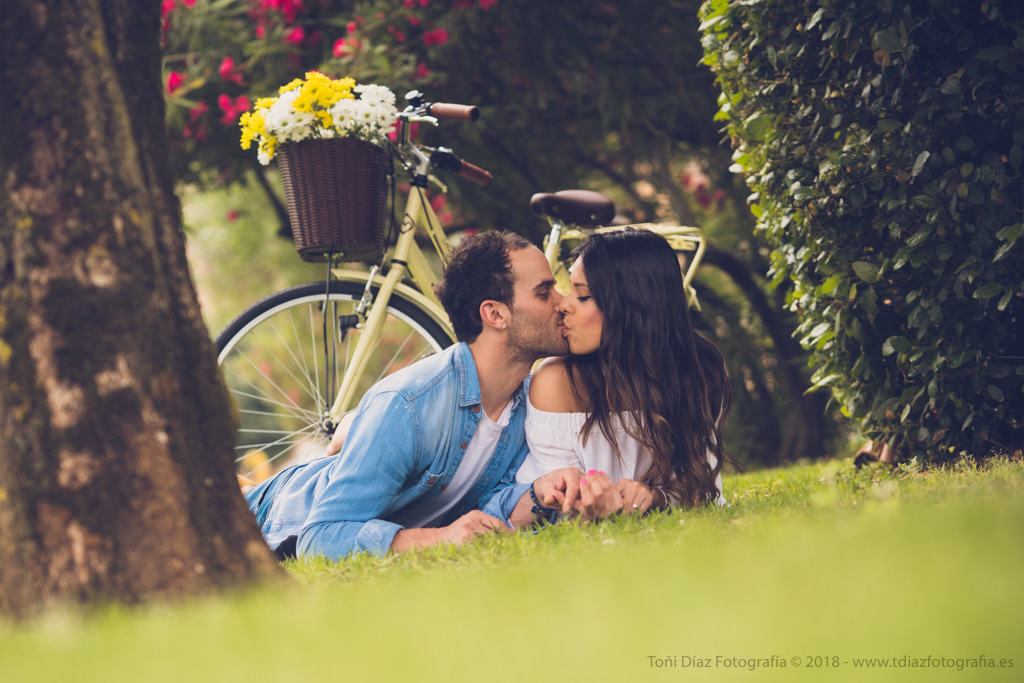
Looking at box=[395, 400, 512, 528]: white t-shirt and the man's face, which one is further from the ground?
the man's face

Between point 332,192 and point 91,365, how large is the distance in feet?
6.27

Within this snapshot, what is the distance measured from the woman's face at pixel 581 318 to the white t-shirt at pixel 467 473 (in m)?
0.41

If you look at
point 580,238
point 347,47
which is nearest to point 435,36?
point 347,47

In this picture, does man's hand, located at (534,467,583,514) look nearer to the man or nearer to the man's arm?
the man

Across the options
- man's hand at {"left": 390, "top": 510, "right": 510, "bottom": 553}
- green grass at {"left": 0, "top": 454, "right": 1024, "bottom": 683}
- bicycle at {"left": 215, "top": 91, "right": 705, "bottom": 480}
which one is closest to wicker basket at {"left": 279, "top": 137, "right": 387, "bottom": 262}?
bicycle at {"left": 215, "top": 91, "right": 705, "bottom": 480}

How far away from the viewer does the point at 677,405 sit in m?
3.34

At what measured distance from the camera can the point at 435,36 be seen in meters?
5.83

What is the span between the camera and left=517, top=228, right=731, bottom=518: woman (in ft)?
10.7

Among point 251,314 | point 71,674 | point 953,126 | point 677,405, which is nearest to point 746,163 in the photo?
point 953,126

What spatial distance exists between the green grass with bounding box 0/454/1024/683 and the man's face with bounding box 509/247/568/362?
49.2 inches

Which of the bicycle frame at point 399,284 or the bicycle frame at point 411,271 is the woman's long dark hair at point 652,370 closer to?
the bicycle frame at point 411,271

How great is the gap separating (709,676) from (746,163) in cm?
312

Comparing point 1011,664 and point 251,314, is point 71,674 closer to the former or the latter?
point 1011,664

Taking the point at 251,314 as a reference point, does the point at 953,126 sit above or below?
above
